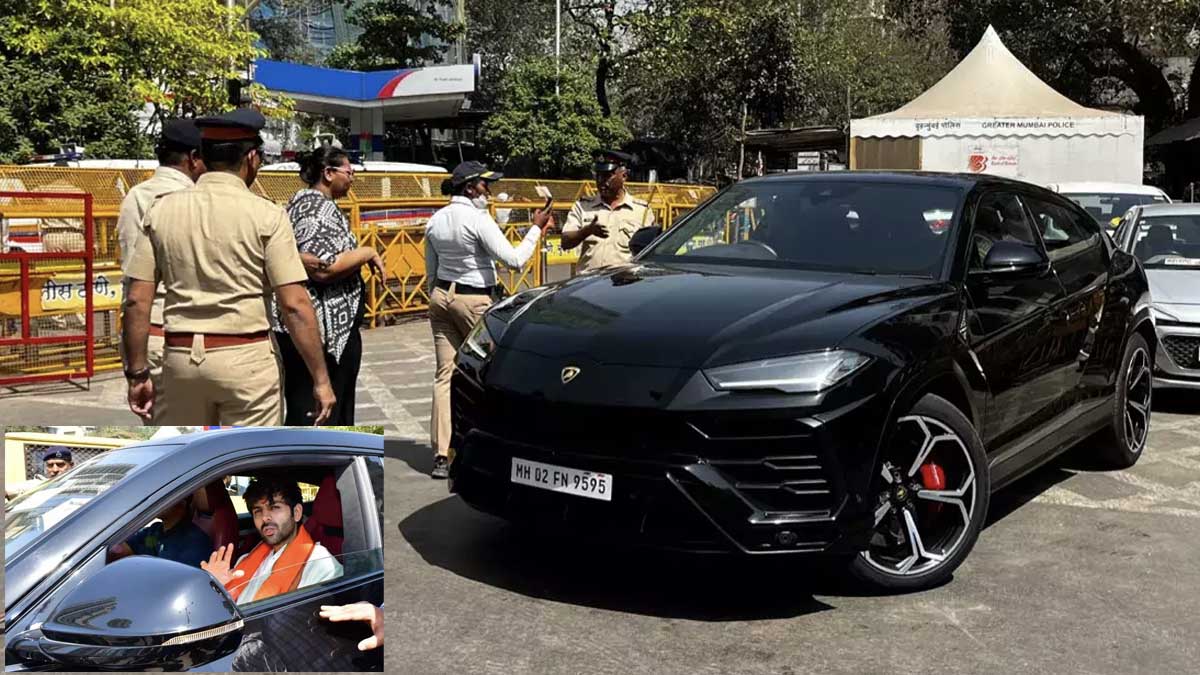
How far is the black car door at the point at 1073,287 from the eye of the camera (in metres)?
5.68

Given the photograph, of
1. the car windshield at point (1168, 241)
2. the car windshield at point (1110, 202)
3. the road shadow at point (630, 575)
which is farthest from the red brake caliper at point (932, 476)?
the car windshield at point (1110, 202)

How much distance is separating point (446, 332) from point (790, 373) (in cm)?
297

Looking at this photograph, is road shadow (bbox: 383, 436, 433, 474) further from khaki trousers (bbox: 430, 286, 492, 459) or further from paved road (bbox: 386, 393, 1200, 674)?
paved road (bbox: 386, 393, 1200, 674)

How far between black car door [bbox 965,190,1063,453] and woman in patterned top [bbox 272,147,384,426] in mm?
2694

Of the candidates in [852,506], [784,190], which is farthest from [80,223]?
[852,506]

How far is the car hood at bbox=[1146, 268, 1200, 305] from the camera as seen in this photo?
8430 mm

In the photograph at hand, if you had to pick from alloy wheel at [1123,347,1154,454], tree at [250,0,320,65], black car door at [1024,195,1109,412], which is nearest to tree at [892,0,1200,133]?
alloy wheel at [1123,347,1154,454]

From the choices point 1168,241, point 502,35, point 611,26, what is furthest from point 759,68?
point 1168,241

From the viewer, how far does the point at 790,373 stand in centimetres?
409

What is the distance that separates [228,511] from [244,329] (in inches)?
71.3

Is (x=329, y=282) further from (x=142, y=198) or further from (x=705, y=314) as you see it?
(x=705, y=314)

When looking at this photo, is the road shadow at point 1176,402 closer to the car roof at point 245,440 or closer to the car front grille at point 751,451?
the car front grille at point 751,451

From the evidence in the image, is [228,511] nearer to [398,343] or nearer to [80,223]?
[80,223]

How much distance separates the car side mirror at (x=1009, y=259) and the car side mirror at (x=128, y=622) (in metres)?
3.72
